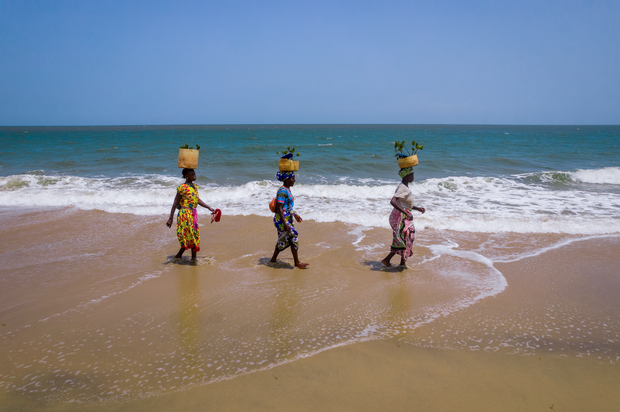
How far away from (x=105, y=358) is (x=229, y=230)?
4.50 meters

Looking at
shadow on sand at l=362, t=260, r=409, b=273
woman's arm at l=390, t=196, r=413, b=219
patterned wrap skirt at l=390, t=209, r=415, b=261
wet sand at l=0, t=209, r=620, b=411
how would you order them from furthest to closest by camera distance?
1. shadow on sand at l=362, t=260, r=409, b=273
2. patterned wrap skirt at l=390, t=209, r=415, b=261
3. woman's arm at l=390, t=196, r=413, b=219
4. wet sand at l=0, t=209, r=620, b=411

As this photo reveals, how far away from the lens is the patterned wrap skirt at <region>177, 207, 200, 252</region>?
5227 mm

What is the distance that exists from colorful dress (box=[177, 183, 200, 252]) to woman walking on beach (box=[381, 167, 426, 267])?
107 inches

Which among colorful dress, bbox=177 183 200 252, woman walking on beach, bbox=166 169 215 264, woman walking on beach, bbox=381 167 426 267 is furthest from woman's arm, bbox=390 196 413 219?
colorful dress, bbox=177 183 200 252

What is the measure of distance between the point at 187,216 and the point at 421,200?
286 inches

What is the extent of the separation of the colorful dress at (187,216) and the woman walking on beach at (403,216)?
2718 millimetres

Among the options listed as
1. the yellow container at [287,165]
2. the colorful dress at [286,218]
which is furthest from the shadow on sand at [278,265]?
the yellow container at [287,165]

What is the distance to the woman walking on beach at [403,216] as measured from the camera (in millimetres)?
5066

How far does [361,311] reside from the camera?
3982 millimetres

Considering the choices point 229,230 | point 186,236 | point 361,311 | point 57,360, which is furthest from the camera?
point 229,230

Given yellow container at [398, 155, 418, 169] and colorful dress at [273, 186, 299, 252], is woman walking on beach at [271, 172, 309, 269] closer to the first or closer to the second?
colorful dress at [273, 186, 299, 252]

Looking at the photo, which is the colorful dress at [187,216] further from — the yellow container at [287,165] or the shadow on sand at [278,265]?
the yellow container at [287,165]

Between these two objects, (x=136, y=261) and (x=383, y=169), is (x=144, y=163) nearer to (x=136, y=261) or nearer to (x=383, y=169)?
(x=383, y=169)

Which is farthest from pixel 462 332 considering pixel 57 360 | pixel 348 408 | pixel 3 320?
pixel 3 320
